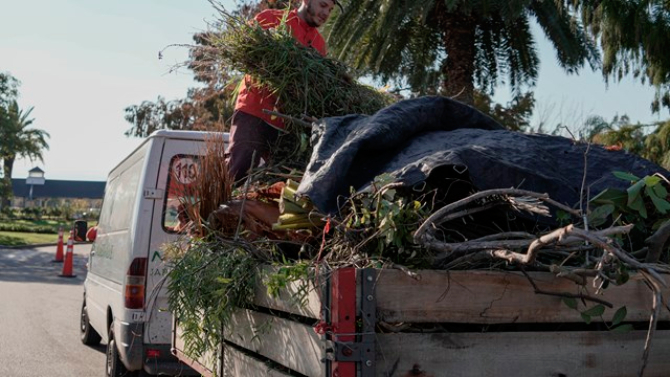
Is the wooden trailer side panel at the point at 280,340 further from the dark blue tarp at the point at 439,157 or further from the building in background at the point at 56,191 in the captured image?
the building in background at the point at 56,191

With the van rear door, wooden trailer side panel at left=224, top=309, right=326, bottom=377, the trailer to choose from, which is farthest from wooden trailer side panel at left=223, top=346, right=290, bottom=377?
the van rear door

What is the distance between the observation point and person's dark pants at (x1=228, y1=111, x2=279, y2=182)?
450cm

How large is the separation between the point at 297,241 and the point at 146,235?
301 cm

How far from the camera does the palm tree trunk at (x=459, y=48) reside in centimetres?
1277

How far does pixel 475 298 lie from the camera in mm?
2561

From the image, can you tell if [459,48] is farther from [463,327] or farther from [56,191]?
[56,191]

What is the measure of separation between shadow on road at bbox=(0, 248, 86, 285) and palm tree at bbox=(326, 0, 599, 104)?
375 inches

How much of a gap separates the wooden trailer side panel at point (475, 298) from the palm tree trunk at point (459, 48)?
10.3 m

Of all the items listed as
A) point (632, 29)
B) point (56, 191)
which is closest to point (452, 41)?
point (632, 29)

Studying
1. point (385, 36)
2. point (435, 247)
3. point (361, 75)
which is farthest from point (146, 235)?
point (385, 36)

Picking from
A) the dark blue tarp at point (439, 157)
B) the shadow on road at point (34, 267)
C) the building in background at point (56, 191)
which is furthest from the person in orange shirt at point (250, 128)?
the building in background at point (56, 191)

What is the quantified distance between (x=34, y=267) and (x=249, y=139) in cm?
2032

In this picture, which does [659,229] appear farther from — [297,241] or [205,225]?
[205,225]

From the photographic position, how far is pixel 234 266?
133 inches
